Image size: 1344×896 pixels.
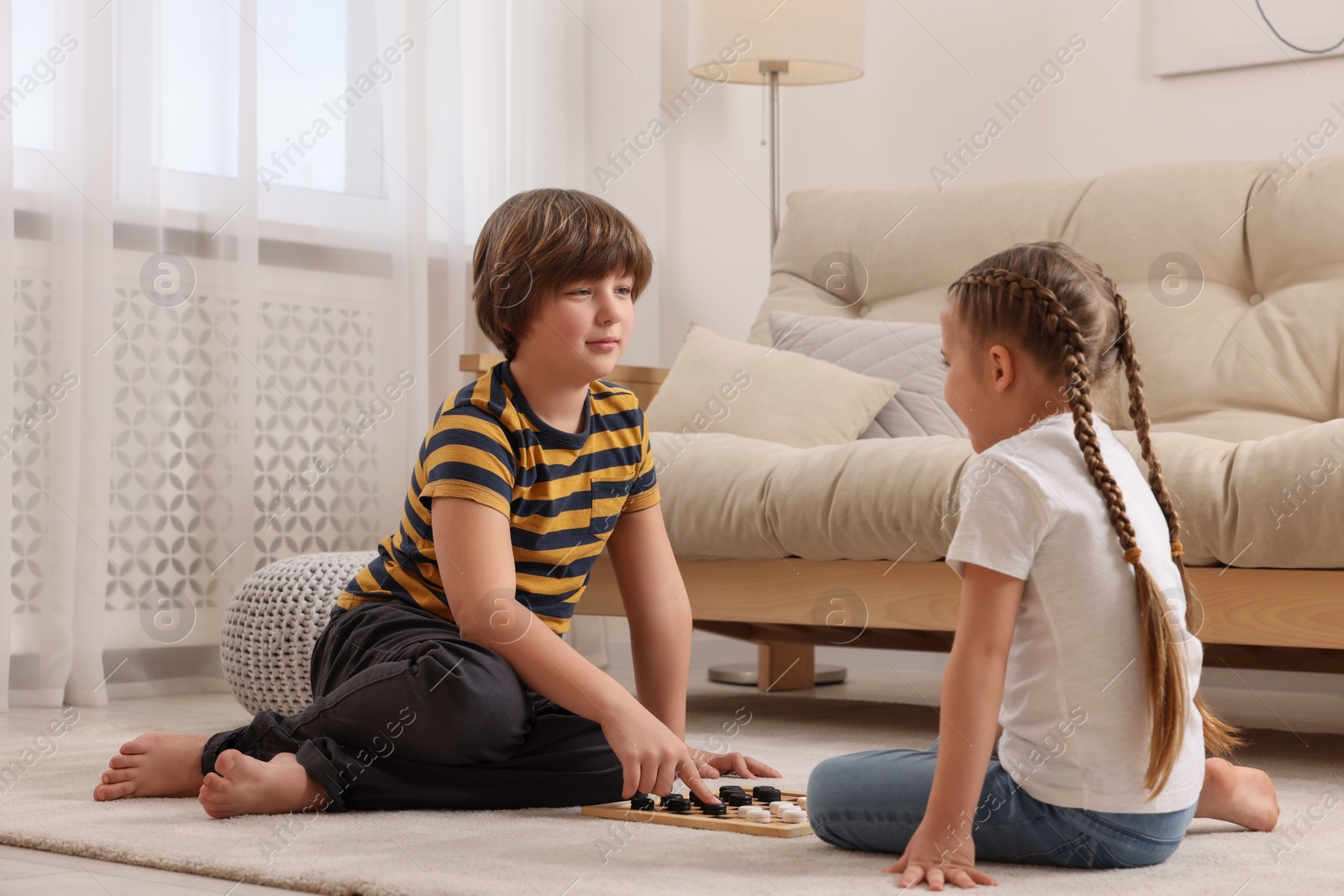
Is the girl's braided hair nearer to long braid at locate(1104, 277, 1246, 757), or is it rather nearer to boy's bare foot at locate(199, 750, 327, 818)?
long braid at locate(1104, 277, 1246, 757)

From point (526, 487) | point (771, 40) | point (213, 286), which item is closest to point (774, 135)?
point (771, 40)

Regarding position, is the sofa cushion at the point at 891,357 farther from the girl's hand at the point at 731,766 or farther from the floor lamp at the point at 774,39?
the girl's hand at the point at 731,766

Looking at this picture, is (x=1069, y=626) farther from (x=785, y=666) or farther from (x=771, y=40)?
(x=771, y=40)

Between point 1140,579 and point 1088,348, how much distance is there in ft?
0.56

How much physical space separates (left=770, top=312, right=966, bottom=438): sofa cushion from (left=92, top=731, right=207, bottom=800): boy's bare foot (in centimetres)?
120

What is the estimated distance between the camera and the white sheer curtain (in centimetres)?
208

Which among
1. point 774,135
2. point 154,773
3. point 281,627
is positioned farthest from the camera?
point 774,135

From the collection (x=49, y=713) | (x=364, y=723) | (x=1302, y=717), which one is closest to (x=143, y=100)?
(x=49, y=713)

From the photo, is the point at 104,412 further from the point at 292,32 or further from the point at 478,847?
the point at 478,847

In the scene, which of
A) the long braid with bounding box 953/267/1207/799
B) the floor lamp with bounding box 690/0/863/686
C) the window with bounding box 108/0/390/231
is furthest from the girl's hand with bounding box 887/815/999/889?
the window with bounding box 108/0/390/231

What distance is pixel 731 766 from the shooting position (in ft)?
4.52

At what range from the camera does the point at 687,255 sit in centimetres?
314

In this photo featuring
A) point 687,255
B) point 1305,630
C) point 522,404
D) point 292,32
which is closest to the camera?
point 522,404

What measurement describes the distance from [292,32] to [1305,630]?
6.28ft
